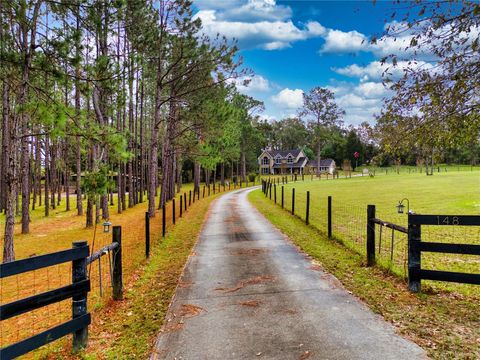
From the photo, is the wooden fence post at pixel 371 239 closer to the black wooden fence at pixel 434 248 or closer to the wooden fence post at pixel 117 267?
the black wooden fence at pixel 434 248

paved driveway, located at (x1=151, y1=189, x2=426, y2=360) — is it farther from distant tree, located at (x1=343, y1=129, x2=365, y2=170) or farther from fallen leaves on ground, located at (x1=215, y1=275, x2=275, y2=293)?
distant tree, located at (x1=343, y1=129, x2=365, y2=170)

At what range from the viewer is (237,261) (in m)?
8.24

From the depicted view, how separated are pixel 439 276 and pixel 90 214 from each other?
17.0 metres

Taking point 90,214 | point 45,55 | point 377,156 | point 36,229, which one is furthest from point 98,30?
point 36,229

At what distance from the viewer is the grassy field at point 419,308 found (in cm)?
405

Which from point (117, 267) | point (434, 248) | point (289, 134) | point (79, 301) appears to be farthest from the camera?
point (289, 134)

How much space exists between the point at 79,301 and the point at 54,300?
0.43 meters

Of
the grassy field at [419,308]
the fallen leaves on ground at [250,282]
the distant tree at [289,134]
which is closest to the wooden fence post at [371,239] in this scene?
the grassy field at [419,308]

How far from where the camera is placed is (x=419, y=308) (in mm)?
5129

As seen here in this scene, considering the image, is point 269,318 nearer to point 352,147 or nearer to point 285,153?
point 285,153

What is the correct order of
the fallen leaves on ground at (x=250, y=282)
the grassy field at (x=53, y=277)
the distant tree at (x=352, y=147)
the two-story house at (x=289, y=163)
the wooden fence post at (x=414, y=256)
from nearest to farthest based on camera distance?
the grassy field at (x=53, y=277) → the wooden fence post at (x=414, y=256) → the fallen leaves on ground at (x=250, y=282) → the two-story house at (x=289, y=163) → the distant tree at (x=352, y=147)

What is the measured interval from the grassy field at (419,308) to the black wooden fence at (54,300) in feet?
12.9

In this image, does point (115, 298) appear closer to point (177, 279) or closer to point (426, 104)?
point (177, 279)

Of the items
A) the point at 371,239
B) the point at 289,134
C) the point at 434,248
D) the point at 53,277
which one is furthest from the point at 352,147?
the point at 434,248
